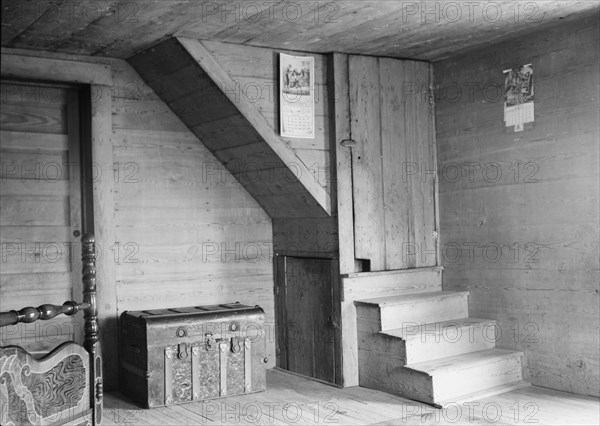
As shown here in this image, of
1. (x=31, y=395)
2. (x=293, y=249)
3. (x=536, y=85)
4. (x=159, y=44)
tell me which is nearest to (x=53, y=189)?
(x=159, y=44)

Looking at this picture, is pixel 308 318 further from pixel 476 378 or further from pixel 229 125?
pixel 229 125

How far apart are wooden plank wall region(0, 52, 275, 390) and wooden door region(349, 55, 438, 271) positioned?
90 cm

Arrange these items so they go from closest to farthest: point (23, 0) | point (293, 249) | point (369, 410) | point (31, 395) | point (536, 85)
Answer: point (31, 395) → point (23, 0) → point (369, 410) → point (536, 85) → point (293, 249)

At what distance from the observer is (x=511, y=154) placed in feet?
16.0

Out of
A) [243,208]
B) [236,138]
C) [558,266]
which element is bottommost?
[558,266]

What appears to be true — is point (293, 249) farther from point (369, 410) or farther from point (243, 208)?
point (369, 410)

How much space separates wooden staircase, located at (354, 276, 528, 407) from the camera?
4527 millimetres

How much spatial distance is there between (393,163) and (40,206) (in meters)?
2.39

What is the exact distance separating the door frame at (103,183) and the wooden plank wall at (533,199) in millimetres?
2340

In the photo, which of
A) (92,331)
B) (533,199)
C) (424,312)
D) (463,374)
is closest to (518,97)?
(533,199)

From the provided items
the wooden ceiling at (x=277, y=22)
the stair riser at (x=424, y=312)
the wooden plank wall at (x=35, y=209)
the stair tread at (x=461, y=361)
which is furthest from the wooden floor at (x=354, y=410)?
the wooden ceiling at (x=277, y=22)

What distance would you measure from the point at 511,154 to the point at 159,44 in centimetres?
237

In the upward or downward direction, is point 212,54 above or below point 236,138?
above

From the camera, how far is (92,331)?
10.9 feet
